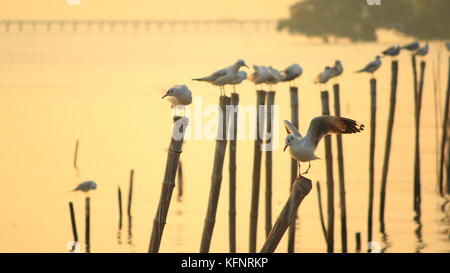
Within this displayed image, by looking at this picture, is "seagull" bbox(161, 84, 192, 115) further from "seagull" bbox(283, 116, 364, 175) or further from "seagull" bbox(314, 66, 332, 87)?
"seagull" bbox(314, 66, 332, 87)

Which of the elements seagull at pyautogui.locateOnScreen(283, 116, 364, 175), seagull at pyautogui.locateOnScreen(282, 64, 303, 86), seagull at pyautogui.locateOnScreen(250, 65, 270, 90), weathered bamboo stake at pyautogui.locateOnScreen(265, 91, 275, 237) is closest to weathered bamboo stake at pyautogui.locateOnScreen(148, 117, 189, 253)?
seagull at pyautogui.locateOnScreen(283, 116, 364, 175)

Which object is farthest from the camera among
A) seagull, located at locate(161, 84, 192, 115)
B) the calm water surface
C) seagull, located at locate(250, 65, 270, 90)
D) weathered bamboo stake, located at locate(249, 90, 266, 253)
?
the calm water surface

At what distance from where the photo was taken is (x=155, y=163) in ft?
99.7

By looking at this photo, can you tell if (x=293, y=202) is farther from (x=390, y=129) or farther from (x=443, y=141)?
(x=443, y=141)

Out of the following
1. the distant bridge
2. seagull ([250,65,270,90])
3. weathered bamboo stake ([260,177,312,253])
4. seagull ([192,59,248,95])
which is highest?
the distant bridge

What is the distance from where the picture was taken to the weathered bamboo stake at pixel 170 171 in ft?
39.8

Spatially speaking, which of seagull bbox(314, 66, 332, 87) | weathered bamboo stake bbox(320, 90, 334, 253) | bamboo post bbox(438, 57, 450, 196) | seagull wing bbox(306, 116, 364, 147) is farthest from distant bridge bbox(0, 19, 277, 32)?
seagull wing bbox(306, 116, 364, 147)

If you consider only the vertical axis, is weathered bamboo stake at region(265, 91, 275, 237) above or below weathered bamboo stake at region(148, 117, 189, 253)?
above

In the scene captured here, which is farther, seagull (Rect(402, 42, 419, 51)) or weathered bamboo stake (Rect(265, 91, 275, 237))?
seagull (Rect(402, 42, 419, 51))

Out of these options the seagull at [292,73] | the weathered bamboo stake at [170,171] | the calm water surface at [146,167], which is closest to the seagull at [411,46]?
the calm water surface at [146,167]

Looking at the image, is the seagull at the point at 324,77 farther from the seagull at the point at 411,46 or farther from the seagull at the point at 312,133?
the seagull at the point at 312,133

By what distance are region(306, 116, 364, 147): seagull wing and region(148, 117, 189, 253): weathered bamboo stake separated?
4.13ft

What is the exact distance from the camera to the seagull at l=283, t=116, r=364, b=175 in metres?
11.6

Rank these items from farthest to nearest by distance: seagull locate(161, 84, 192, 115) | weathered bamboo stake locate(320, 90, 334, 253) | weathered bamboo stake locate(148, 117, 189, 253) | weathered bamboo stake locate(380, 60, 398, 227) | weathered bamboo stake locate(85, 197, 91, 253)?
weathered bamboo stake locate(380, 60, 398, 227)
weathered bamboo stake locate(85, 197, 91, 253)
weathered bamboo stake locate(320, 90, 334, 253)
seagull locate(161, 84, 192, 115)
weathered bamboo stake locate(148, 117, 189, 253)
